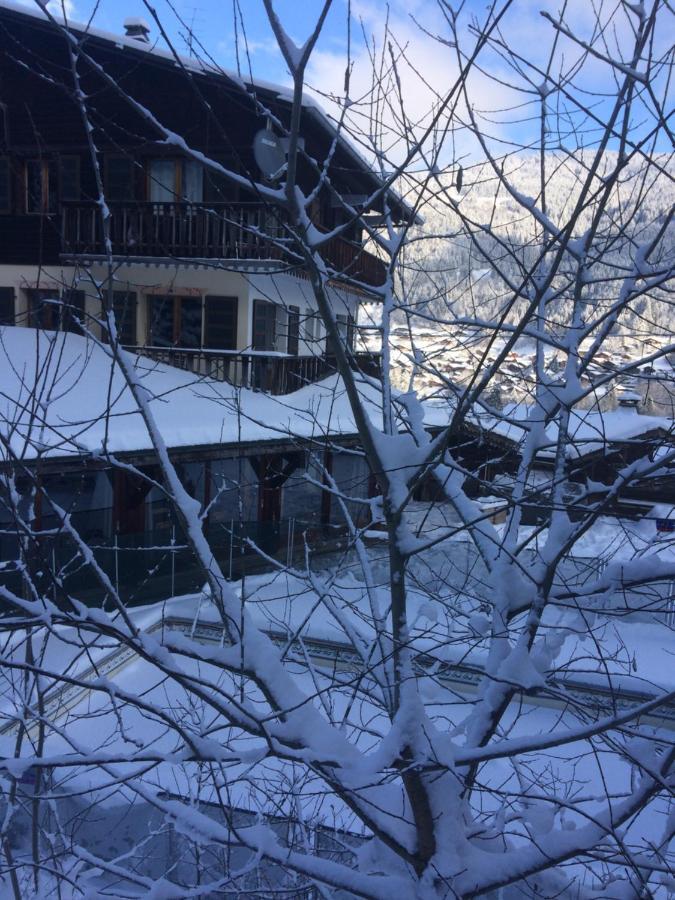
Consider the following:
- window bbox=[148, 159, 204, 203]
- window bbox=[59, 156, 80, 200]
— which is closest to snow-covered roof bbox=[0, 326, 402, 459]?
window bbox=[59, 156, 80, 200]

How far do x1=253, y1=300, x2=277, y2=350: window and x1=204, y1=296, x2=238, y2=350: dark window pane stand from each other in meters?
0.42

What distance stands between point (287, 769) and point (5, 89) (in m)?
14.4

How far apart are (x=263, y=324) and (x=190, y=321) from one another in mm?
1502

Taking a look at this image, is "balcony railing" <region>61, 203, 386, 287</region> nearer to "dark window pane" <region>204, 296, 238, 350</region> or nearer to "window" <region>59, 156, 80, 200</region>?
"dark window pane" <region>204, 296, 238, 350</region>

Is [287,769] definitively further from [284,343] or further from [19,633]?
[284,343]

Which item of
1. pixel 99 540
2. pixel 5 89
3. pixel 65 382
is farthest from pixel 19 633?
pixel 5 89

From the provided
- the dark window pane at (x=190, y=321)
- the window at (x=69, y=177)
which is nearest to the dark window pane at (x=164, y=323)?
the dark window pane at (x=190, y=321)

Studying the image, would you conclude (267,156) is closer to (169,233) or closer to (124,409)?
(124,409)

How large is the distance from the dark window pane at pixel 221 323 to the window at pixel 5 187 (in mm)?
5113

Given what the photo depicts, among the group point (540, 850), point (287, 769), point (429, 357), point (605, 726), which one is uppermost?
point (429, 357)

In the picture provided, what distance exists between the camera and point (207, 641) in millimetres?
9555

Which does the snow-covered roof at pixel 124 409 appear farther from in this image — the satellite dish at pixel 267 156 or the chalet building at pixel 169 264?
the satellite dish at pixel 267 156

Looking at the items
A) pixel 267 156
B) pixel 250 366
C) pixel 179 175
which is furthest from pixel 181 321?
pixel 267 156

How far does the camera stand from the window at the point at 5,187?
14.2m
